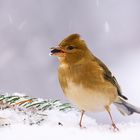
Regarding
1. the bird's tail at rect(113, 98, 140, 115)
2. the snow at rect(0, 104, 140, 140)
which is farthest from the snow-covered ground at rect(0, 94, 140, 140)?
the bird's tail at rect(113, 98, 140, 115)

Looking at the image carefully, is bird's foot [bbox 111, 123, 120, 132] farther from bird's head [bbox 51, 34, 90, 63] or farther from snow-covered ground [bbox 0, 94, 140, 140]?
bird's head [bbox 51, 34, 90, 63]

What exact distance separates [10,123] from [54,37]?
264 cm

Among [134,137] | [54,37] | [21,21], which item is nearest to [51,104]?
[134,137]

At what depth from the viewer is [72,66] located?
8.04 ft

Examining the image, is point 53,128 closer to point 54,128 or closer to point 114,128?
point 54,128

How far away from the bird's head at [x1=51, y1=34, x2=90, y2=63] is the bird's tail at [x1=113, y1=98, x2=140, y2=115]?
301 mm

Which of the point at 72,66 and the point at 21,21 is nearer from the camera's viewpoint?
the point at 72,66

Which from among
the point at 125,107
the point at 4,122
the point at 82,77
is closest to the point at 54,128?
the point at 4,122

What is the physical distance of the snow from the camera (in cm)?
212

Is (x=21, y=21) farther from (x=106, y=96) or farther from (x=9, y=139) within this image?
(x=9, y=139)

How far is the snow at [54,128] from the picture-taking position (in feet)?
6.95

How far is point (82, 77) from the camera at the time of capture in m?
2.42

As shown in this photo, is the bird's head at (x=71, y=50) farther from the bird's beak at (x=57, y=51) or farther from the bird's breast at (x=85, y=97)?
the bird's breast at (x=85, y=97)

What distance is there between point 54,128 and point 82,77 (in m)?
0.30
